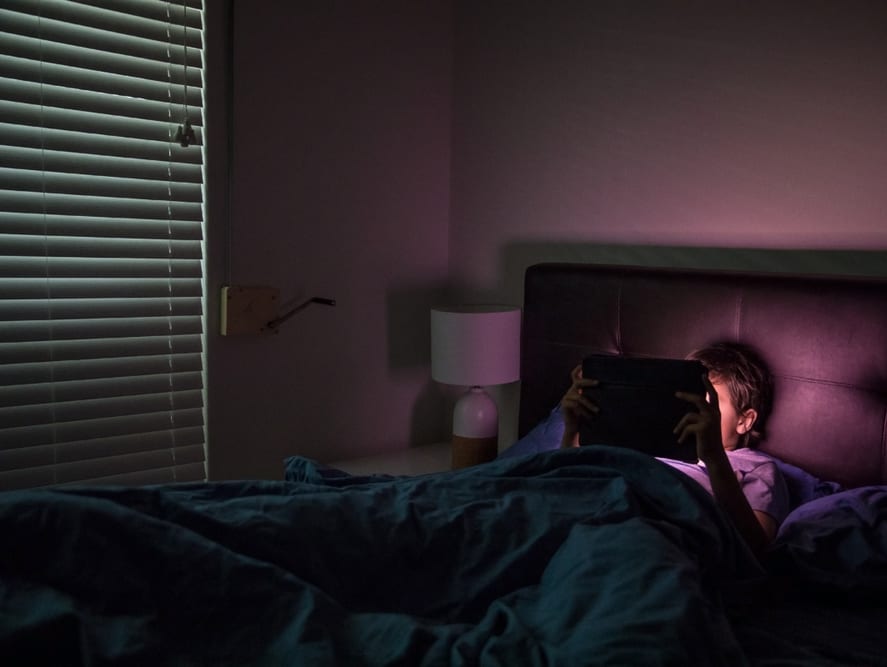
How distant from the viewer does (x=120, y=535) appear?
1.06m

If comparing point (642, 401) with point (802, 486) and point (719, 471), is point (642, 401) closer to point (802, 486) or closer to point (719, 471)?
point (719, 471)

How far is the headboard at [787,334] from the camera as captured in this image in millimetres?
1580

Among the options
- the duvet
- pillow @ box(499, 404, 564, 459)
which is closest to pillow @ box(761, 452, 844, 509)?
the duvet

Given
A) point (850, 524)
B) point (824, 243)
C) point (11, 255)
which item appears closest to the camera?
point (850, 524)

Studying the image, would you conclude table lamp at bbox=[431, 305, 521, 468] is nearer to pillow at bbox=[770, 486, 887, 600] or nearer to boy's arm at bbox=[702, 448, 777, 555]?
boy's arm at bbox=[702, 448, 777, 555]

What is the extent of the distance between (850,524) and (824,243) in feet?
2.23

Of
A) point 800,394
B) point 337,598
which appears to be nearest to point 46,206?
point 337,598

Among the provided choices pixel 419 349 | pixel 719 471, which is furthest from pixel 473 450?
pixel 719 471

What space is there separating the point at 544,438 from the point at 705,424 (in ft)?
1.76

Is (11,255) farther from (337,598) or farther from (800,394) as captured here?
(800,394)

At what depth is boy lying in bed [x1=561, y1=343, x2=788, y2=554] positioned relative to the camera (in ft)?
4.93

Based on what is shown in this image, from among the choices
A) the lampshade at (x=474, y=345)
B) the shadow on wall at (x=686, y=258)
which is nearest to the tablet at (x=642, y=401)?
the shadow on wall at (x=686, y=258)

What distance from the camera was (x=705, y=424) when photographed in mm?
1533

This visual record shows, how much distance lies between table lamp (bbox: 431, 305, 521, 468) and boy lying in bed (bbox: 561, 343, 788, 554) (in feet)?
1.53
